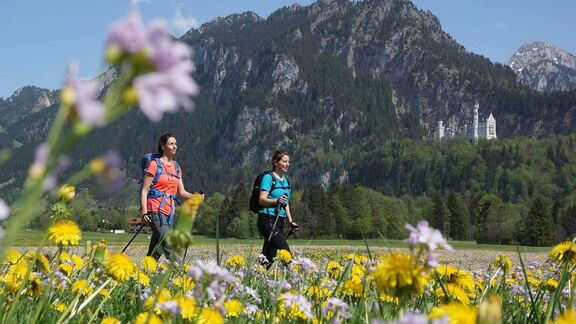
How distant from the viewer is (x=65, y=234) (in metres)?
2.00

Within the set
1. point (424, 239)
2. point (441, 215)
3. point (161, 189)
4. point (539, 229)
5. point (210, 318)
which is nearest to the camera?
point (424, 239)

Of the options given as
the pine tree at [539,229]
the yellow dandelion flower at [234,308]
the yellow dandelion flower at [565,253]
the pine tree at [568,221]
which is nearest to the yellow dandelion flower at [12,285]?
the yellow dandelion flower at [234,308]

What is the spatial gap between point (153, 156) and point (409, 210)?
12364cm

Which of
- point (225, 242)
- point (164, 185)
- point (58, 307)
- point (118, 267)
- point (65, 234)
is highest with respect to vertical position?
point (164, 185)

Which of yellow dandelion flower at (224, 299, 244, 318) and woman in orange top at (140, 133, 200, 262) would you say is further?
woman in orange top at (140, 133, 200, 262)

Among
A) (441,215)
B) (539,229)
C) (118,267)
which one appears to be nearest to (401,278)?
(118,267)

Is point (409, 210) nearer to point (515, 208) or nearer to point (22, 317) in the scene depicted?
point (515, 208)

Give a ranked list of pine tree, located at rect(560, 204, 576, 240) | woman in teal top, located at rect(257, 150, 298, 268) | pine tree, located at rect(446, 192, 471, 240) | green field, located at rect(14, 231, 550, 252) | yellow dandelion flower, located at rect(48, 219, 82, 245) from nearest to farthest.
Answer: yellow dandelion flower, located at rect(48, 219, 82, 245), green field, located at rect(14, 231, 550, 252), woman in teal top, located at rect(257, 150, 298, 268), pine tree, located at rect(560, 204, 576, 240), pine tree, located at rect(446, 192, 471, 240)

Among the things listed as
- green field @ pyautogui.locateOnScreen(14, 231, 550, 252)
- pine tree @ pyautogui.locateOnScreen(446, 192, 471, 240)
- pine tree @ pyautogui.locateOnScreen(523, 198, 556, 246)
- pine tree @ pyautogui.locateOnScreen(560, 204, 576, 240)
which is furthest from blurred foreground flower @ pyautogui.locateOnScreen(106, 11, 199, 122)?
pine tree @ pyautogui.locateOnScreen(446, 192, 471, 240)

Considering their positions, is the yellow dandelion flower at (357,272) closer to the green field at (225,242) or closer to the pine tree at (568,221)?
the green field at (225,242)

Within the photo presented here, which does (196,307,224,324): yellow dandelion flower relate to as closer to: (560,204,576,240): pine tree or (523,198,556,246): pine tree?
(523,198,556,246): pine tree

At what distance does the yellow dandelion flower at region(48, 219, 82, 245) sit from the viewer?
196cm

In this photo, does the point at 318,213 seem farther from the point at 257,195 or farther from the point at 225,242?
the point at 257,195

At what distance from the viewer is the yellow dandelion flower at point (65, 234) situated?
1.96 meters
